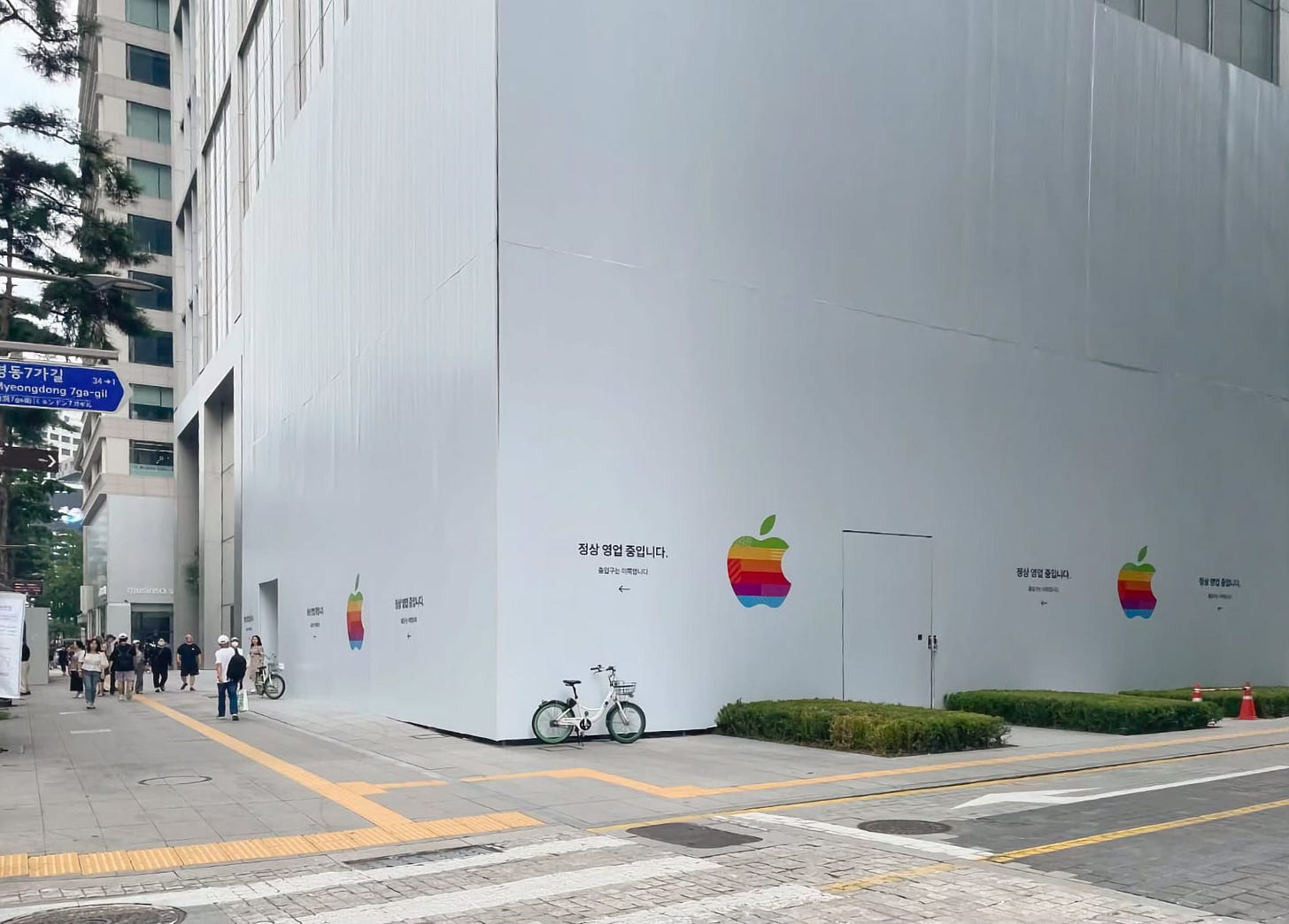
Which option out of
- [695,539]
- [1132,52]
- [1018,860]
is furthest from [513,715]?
[1132,52]

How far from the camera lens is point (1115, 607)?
25.8m

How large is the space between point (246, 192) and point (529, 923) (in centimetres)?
4294

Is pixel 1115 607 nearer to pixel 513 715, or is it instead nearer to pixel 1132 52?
pixel 1132 52

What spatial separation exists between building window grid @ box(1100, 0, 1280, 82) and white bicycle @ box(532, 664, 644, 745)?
68.0 ft

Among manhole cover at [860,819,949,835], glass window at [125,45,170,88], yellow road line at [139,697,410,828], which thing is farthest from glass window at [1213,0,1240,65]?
glass window at [125,45,170,88]

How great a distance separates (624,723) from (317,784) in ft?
17.2

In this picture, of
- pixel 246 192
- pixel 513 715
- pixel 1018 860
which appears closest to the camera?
pixel 1018 860

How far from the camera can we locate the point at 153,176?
65438 millimetres

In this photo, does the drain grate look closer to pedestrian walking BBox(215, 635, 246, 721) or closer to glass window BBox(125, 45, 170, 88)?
pedestrian walking BBox(215, 635, 246, 721)

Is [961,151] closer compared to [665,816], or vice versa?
[665,816]

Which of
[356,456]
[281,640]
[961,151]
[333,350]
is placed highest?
[961,151]

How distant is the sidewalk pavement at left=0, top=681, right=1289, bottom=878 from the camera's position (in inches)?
411

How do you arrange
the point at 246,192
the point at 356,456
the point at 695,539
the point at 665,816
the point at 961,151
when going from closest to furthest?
the point at 665,816
the point at 695,539
the point at 961,151
the point at 356,456
the point at 246,192

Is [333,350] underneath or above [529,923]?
above
